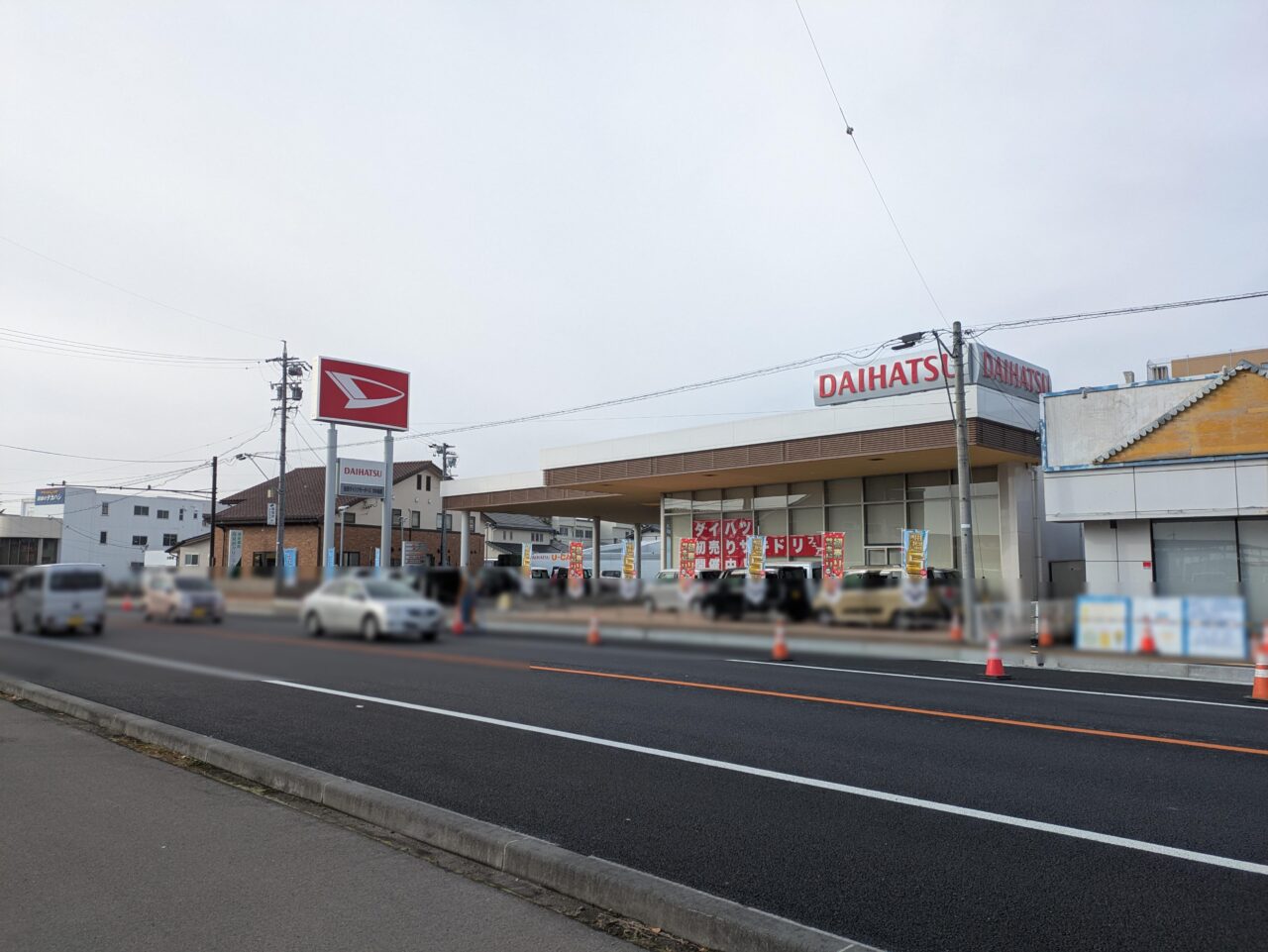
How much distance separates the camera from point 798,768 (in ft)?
26.2

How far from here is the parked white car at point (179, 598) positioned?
110 inches

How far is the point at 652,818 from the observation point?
21.5 ft

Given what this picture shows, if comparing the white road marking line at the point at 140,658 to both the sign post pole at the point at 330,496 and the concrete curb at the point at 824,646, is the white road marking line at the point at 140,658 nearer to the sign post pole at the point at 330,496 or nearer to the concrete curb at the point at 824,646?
the sign post pole at the point at 330,496

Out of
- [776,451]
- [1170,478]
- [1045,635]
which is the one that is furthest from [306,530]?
[776,451]

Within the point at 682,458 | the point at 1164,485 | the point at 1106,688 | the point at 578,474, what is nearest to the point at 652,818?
the point at 1164,485

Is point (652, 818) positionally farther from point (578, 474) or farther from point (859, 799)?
point (578, 474)

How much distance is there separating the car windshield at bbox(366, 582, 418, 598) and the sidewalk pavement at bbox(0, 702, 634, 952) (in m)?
2.86

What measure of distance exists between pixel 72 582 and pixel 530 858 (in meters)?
3.28

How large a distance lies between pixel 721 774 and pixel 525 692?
11.1 ft

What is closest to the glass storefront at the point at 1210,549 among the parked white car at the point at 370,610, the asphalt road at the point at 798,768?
the asphalt road at the point at 798,768

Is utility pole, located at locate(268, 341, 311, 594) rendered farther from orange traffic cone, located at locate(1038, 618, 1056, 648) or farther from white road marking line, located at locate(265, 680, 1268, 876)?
orange traffic cone, located at locate(1038, 618, 1056, 648)

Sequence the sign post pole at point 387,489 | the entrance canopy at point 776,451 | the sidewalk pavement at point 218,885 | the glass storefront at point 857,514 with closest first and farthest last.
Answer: the sign post pole at point 387,489, the sidewalk pavement at point 218,885, the entrance canopy at point 776,451, the glass storefront at point 857,514

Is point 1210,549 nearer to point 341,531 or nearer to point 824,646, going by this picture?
point 824,646

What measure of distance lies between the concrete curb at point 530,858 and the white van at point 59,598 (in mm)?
1691
